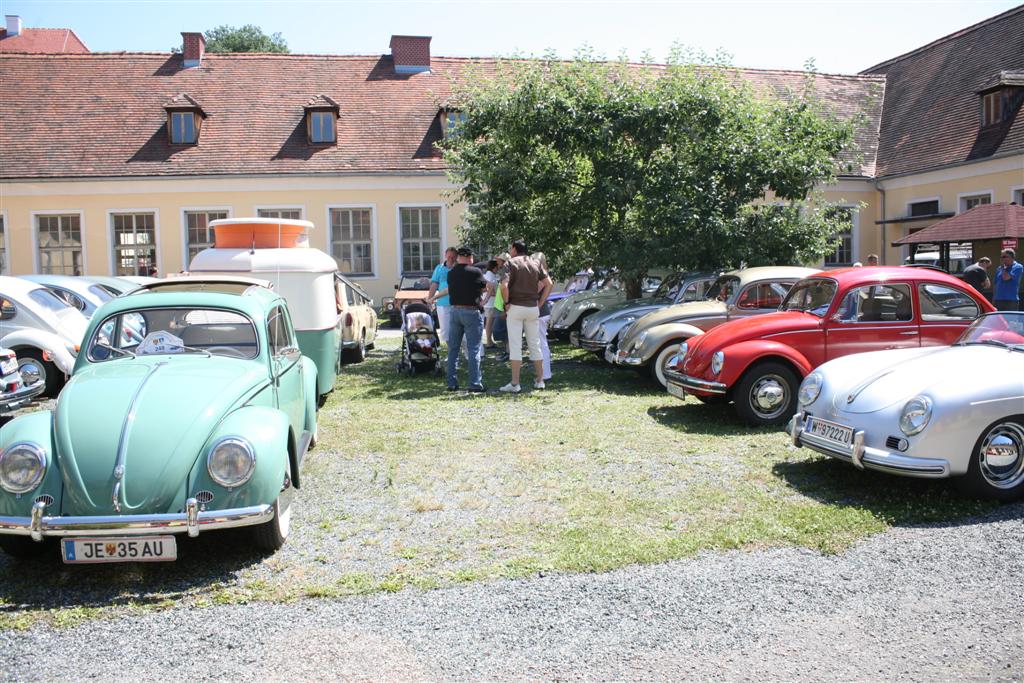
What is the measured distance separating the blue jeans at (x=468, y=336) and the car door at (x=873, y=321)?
421 cm

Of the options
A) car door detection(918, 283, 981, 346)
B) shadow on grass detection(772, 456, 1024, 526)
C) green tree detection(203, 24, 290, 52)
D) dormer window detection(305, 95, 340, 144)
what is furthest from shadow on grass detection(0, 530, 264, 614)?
green tree detection(203, 24, 290, 52)

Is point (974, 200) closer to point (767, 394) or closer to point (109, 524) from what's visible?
point (767, 394)

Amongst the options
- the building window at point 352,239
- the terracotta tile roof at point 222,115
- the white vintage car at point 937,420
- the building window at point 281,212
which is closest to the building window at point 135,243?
the terracotta tile roof at point 222,115

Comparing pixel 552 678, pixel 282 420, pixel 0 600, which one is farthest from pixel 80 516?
pixel 552 678

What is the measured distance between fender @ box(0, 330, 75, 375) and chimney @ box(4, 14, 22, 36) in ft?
98.4

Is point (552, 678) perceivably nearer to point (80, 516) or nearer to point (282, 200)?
point (80, 516)

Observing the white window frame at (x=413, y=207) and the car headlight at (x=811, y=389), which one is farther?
the white window frame at (x=413, y=207)

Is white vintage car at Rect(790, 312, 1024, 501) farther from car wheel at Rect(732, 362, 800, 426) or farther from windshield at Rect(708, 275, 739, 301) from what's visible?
windshield at Rect(708, 275, 739, 301)

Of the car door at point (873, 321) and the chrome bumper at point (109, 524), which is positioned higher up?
the car door at point (873, 321)

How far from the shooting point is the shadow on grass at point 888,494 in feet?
18.8

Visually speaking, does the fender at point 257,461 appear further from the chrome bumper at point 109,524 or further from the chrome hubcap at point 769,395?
the chrome hubcap at point 769,395

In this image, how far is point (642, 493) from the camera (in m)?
6.41

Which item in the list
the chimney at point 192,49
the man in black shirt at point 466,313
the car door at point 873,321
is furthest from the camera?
the chimney at point 192,49

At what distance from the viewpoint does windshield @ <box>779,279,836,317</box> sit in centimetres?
902
